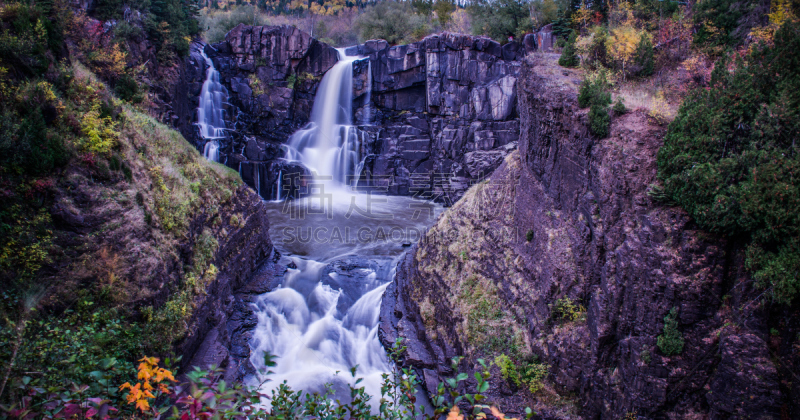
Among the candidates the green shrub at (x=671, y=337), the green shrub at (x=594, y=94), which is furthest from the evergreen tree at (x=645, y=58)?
the green shrub at (x=671, y=337)

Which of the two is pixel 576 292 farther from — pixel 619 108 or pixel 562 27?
pixel 562 27

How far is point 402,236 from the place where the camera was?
2245cm

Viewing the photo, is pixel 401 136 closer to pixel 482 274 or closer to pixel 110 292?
pixel 482 274

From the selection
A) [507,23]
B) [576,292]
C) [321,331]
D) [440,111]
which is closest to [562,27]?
[507,23]

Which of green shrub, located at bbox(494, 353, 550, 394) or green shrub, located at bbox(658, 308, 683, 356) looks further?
green shrub, located at bbox(494, 353, 550, 394)

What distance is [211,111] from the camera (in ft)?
98.2

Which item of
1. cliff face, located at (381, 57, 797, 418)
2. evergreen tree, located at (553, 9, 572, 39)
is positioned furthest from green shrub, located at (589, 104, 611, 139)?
evergreen tree, located at (553, 9, 572, 39)

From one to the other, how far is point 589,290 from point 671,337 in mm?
2106

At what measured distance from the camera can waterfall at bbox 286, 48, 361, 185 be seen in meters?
32.5

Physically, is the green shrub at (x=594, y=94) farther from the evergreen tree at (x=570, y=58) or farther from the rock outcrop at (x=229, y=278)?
the rock outcrop at (x=229, y=278)

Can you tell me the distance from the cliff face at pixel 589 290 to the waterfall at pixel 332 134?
20167 millimetres

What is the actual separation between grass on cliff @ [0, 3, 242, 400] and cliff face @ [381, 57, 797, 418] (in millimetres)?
7010

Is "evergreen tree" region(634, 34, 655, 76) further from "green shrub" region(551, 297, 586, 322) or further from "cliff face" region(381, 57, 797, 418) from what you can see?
"green shrub" region(551, 297, 586, 322)

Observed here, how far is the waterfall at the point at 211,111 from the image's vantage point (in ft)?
94.0
